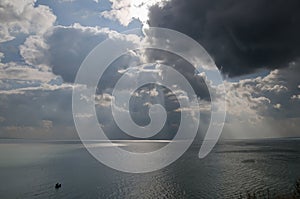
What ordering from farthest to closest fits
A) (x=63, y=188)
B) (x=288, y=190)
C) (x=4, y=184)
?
(x=4, y=184) < (x=63, y=188) < (x=288, y=190)

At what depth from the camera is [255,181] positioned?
84.3 m

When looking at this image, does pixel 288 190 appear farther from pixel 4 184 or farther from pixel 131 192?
pixel 4 184

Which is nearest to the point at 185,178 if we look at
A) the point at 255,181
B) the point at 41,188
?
the point at 255,181

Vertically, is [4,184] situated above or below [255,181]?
above

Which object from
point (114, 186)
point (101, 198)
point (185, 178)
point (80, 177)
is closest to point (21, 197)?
point (101, 198)

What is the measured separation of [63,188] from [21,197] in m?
12.5

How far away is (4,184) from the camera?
8400 cm

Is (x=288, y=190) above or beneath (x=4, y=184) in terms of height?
beneath

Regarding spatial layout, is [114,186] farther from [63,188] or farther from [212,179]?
[212,179]

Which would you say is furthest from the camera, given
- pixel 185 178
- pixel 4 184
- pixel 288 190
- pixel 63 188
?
pixel 185 178

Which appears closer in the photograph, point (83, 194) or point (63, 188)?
point (83, 194)

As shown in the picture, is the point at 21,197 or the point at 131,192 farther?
the point at 131,192

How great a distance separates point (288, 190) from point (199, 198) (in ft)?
75.2

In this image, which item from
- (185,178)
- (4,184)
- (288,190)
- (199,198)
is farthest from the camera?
(185,178)
